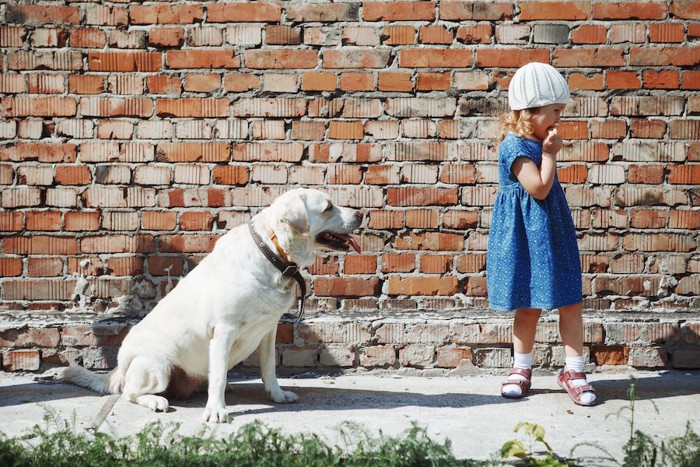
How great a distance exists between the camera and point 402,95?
415 centimetres

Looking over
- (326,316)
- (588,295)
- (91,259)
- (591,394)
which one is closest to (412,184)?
(326,316)

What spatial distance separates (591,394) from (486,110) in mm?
1660

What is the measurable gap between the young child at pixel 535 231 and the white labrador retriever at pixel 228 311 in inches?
30.2

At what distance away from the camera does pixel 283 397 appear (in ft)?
11.7

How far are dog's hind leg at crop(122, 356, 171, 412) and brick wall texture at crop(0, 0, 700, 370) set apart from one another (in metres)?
0.67

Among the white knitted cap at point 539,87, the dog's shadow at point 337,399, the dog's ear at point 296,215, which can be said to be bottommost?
the dog's shadow at point 337,399

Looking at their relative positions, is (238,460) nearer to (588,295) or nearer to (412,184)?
(412,184)

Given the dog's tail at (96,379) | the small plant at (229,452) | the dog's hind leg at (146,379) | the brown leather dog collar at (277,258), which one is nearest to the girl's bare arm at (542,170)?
the brown leather dog collar at (277,258)

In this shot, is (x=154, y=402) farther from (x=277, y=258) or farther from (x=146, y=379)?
(x=277, y=258)

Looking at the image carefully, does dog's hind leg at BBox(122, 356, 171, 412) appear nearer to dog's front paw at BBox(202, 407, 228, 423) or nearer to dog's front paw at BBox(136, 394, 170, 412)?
dog's front paw at BBox(136, 394, 170, 412)

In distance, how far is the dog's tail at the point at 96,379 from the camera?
368 cm

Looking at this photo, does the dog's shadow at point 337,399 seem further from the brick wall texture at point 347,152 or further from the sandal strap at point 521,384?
the brick wall texture at point 347,152

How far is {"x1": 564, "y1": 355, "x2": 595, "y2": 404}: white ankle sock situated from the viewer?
11.3 feet

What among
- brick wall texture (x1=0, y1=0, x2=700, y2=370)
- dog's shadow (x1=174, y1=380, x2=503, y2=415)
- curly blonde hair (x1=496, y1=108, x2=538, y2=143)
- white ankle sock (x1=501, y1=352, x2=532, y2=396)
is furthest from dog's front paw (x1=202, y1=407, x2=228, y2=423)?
curly blonde hair (x1=496, y1=108, x2=538, y2=143)
